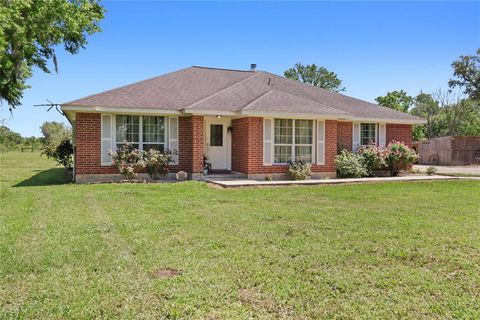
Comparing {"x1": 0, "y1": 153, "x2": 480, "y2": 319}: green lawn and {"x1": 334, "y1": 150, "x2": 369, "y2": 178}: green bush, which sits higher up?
{"x1": 334, "y1": 150, "x2": 369, "y2": 178}: green bush

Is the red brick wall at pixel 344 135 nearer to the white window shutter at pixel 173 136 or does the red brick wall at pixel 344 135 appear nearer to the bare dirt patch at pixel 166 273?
the white window shutter at pixel 173 136

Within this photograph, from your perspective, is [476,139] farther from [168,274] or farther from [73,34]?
[168,274]

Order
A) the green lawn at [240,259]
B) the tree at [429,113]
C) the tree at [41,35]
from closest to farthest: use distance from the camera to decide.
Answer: the green lawn at [240,259] < the tree at [41,35] < the tree at [429,113]

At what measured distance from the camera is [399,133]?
18.6m

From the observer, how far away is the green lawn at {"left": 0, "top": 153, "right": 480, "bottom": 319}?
382 centimetres

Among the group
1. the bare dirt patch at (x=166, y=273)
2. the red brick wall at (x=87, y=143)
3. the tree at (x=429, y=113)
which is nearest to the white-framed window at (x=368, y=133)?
the red brick wall at (x=87, y=143)

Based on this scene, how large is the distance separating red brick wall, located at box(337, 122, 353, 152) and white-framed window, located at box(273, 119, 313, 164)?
2078mm

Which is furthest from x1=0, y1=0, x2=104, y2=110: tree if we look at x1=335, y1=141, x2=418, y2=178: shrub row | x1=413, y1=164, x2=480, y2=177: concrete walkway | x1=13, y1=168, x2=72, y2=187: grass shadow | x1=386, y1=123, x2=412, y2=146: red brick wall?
x1=413, y1=164, x2=480, y2=177: concrete walkway

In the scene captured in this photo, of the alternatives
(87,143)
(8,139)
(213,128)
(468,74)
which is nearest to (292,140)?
(213,128)

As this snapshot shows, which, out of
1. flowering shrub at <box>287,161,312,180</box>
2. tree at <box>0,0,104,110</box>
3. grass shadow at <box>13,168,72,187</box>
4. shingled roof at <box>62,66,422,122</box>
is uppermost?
tree at <box>0,0,104,110</box>

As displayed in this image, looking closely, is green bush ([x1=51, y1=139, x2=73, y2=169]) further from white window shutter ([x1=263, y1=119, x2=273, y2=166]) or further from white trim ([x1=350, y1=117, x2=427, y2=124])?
white trim ([x1=350, y1=117, x2=427, y2=124])

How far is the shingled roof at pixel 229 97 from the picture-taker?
48.2 feet

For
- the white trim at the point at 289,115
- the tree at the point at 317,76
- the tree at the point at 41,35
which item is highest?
the tree at the point at 317,76

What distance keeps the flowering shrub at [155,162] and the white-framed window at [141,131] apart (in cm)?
52
